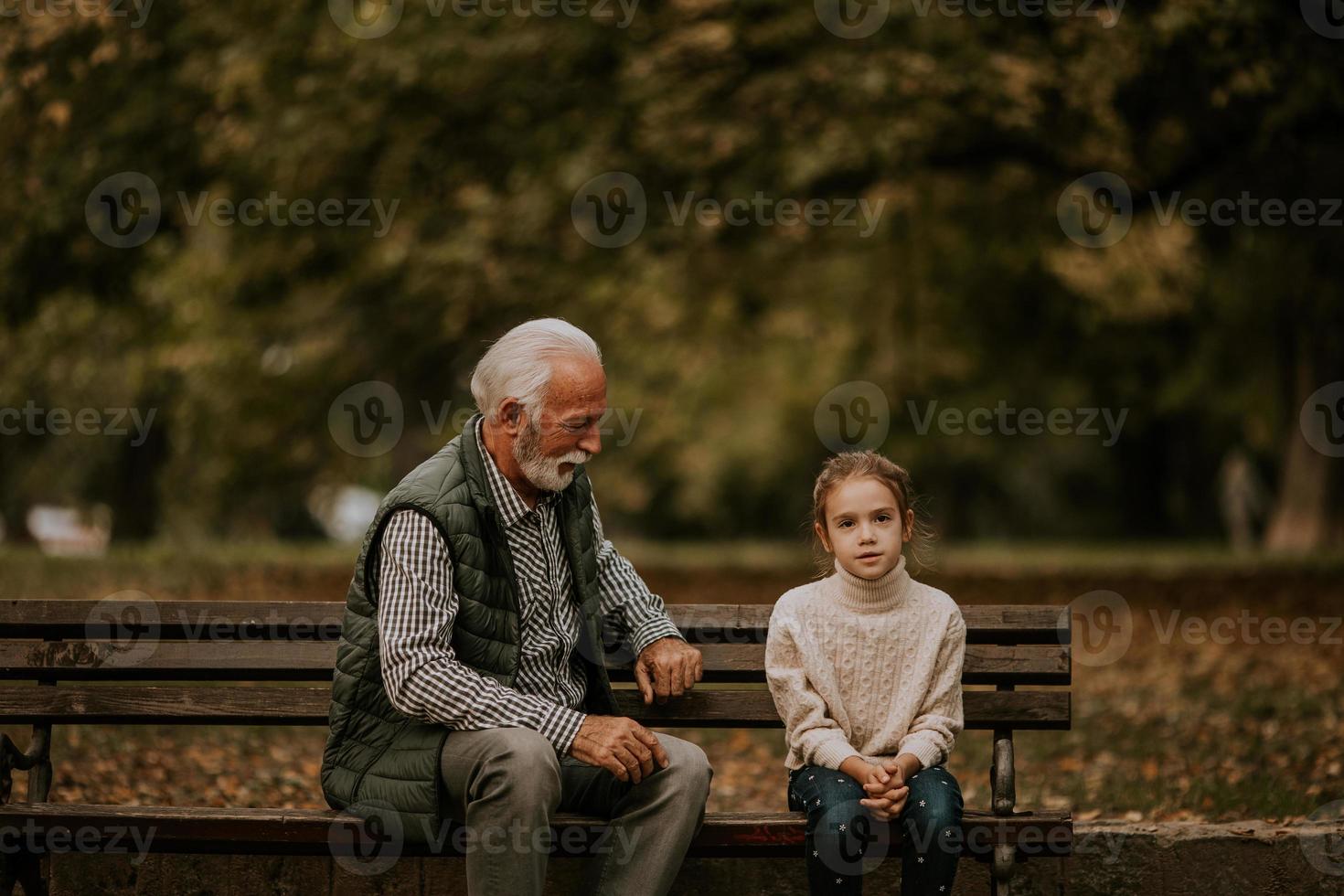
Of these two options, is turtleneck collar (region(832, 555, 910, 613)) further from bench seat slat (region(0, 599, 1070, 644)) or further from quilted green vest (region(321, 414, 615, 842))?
quilted green vest (region(321, 414, 615, 842))

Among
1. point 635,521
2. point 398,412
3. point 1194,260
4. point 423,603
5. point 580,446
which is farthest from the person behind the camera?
point 635,521

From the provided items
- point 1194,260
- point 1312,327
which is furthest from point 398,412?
point 1312,327

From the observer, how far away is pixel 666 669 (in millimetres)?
3932

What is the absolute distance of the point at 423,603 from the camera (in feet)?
11.6

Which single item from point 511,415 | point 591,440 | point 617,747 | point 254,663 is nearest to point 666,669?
point 617,747

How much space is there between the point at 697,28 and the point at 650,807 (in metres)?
7.46

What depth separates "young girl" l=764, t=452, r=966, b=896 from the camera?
371cm

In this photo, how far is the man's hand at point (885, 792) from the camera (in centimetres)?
358

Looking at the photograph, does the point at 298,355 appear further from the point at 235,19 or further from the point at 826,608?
the point at 826,608

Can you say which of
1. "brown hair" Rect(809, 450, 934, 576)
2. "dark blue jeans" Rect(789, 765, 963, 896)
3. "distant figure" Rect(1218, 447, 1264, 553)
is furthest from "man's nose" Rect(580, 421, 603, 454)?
"distant figure" Rect(1218, 447, 1264, 553)

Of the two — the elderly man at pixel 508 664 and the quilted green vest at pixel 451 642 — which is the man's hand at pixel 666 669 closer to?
the elderly man at pixel 508 664

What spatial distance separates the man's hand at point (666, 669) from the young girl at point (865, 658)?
220 millimetres

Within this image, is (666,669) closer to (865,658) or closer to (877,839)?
(865,658)

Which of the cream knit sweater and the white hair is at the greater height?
the white hair
